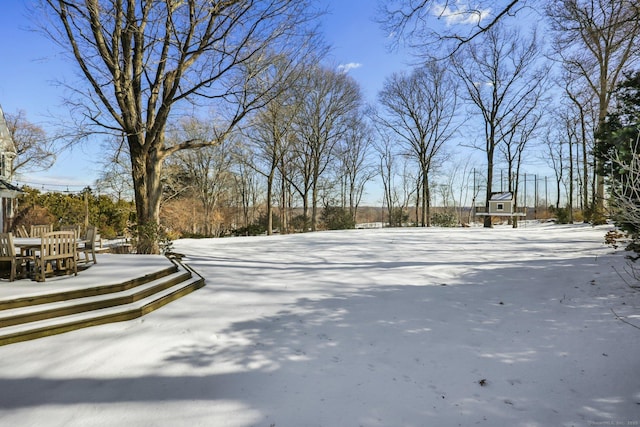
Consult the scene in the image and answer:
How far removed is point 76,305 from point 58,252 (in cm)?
181

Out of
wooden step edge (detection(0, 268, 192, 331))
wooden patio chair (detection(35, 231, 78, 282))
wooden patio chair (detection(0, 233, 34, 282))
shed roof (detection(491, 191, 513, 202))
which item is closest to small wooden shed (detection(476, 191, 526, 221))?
shed roof (detection(491, 191, 513, 202))

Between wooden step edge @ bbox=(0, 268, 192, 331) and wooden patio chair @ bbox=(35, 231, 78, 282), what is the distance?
49.3 inches

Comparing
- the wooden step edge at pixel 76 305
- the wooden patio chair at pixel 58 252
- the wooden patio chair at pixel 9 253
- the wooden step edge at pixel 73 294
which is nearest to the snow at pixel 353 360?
the wooden step edge at pixel 76 305

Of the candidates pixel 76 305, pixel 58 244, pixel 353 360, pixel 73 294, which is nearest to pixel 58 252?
pixel 58 244

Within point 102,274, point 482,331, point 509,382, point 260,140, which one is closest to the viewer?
point 509,382

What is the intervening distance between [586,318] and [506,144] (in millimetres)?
24574

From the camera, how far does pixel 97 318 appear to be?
4.43 meters

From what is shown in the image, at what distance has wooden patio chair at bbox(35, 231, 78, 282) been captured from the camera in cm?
531

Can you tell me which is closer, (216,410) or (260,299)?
(216,410)

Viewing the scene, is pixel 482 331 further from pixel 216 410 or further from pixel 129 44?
pixel 129 44

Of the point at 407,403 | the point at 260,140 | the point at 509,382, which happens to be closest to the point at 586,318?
the point at 509,382

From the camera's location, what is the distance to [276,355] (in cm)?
387

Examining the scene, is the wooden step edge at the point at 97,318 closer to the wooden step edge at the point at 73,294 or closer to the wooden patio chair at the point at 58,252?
the wooden step edge at the point at 73,294

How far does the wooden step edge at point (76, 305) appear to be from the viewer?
4051 millimetres
